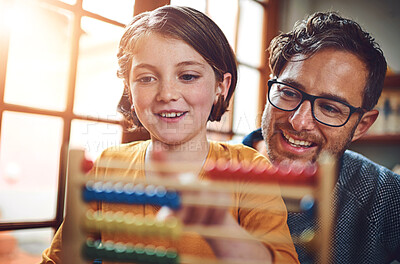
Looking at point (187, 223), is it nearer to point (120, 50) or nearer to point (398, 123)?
point (120, 50)

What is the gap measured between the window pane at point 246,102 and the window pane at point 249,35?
0.10 ft

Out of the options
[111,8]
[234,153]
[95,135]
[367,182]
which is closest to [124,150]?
[95,135]

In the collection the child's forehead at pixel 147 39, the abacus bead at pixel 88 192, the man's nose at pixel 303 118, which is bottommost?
the abacus bead at pixel 88 192

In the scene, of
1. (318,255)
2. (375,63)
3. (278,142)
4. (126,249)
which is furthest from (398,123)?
(126,249)

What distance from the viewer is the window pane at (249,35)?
861mm

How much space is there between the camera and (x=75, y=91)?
77cm

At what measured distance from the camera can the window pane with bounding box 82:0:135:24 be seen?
28.1 inches

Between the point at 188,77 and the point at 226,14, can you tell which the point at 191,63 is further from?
the point at 226,14

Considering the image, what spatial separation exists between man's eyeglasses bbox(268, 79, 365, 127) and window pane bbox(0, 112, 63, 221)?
450 millimetres

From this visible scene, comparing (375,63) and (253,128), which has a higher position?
(375,63)

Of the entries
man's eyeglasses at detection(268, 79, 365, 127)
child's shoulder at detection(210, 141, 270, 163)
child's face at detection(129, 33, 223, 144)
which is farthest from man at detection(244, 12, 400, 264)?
child's face at detection(129, 33, 223, 144)

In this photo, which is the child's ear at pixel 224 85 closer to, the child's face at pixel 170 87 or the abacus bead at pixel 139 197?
the child's face at pixel 170 87

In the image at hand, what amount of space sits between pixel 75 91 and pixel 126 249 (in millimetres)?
442

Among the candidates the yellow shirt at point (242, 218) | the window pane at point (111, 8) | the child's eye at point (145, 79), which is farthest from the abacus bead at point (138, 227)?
the window pane at point (111, 8)
